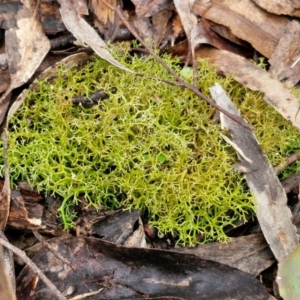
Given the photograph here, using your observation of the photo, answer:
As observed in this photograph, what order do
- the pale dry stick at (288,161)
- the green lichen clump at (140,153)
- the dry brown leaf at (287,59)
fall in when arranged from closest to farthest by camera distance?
the green lichen clump at (140,153) < the pale dry stick at (288,161) < the dry brown leaf at (287,59)

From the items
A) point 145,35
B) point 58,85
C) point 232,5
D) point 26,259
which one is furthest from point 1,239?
point 232,5

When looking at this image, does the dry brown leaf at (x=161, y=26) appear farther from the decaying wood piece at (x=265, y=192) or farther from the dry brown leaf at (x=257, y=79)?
the decaying wood piece at (x=265, y=192)

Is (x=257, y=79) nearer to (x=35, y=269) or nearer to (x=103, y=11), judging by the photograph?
(x=103, y=11)

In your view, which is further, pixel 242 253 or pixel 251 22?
pixel 251 22

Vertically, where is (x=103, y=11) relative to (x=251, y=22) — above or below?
below

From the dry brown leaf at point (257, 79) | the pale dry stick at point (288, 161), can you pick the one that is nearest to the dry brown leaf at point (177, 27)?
the dry brown leaf at point (257, 79)

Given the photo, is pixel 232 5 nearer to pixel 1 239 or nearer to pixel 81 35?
pixel 81 35

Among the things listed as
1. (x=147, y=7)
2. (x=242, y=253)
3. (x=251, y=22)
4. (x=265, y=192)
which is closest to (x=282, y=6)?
(x=251, y=22)
